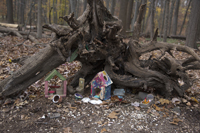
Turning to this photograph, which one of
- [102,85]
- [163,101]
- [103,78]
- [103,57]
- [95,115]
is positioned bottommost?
[95,115]

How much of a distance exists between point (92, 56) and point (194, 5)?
7.65 m

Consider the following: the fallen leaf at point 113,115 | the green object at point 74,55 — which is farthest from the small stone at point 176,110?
the green object at point 74,55

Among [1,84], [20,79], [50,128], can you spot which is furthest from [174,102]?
[1,84]

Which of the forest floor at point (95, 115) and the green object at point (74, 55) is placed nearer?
the forest floor at point (95, 115)

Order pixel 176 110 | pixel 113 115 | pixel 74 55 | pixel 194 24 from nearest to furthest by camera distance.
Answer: pixel 113 115, pixel 176 110, pixel 74 55, pixel 194 24

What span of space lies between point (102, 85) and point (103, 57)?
73 cm

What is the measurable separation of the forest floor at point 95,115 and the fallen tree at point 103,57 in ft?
1.18

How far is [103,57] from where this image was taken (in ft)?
13.5

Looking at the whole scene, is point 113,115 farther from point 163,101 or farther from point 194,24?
point 194,24

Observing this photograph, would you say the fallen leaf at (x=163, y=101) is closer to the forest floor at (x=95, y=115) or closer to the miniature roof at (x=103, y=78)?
the forest floor at (x=95, y=115)

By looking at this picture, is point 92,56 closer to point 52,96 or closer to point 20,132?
point 52,96

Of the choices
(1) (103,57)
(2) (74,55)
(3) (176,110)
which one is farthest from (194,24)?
(2) (74,55)

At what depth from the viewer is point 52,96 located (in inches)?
154

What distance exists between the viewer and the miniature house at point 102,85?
153 inches
